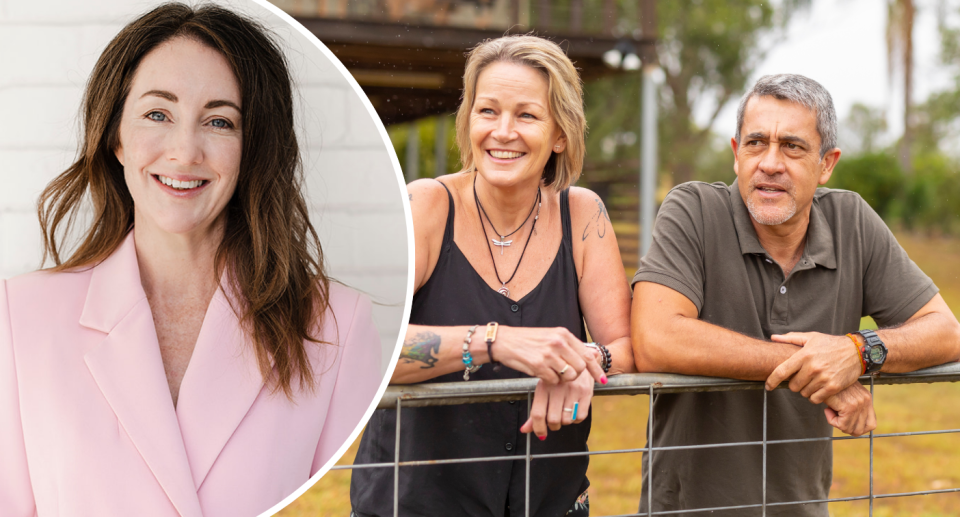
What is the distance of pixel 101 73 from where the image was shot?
3.97 feet

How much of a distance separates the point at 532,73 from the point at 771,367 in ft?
3.06

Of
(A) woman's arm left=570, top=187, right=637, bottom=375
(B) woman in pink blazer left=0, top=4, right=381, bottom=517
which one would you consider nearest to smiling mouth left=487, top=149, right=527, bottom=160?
(A) woman's arm left=570, top=187, right=637, bottom=375

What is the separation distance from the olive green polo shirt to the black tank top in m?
0.42

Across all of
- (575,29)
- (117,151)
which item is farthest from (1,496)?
(575,29)

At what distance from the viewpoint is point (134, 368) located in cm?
123

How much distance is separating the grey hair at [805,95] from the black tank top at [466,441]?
2.75 ft

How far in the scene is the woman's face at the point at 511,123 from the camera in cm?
181

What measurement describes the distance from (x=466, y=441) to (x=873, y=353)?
1.04 m

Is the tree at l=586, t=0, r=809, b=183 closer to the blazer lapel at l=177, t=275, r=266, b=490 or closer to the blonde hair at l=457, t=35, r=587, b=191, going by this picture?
the blonde hair at l=457, t=35, r=587, b=191

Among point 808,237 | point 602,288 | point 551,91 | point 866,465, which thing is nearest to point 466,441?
point 602,288

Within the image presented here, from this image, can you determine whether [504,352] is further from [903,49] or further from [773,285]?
[903,49]

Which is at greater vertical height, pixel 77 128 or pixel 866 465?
pixel 77 128

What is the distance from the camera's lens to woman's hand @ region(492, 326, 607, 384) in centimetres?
154

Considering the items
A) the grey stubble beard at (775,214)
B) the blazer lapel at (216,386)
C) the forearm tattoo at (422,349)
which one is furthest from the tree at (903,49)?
the blazer lapel at (216,386)
